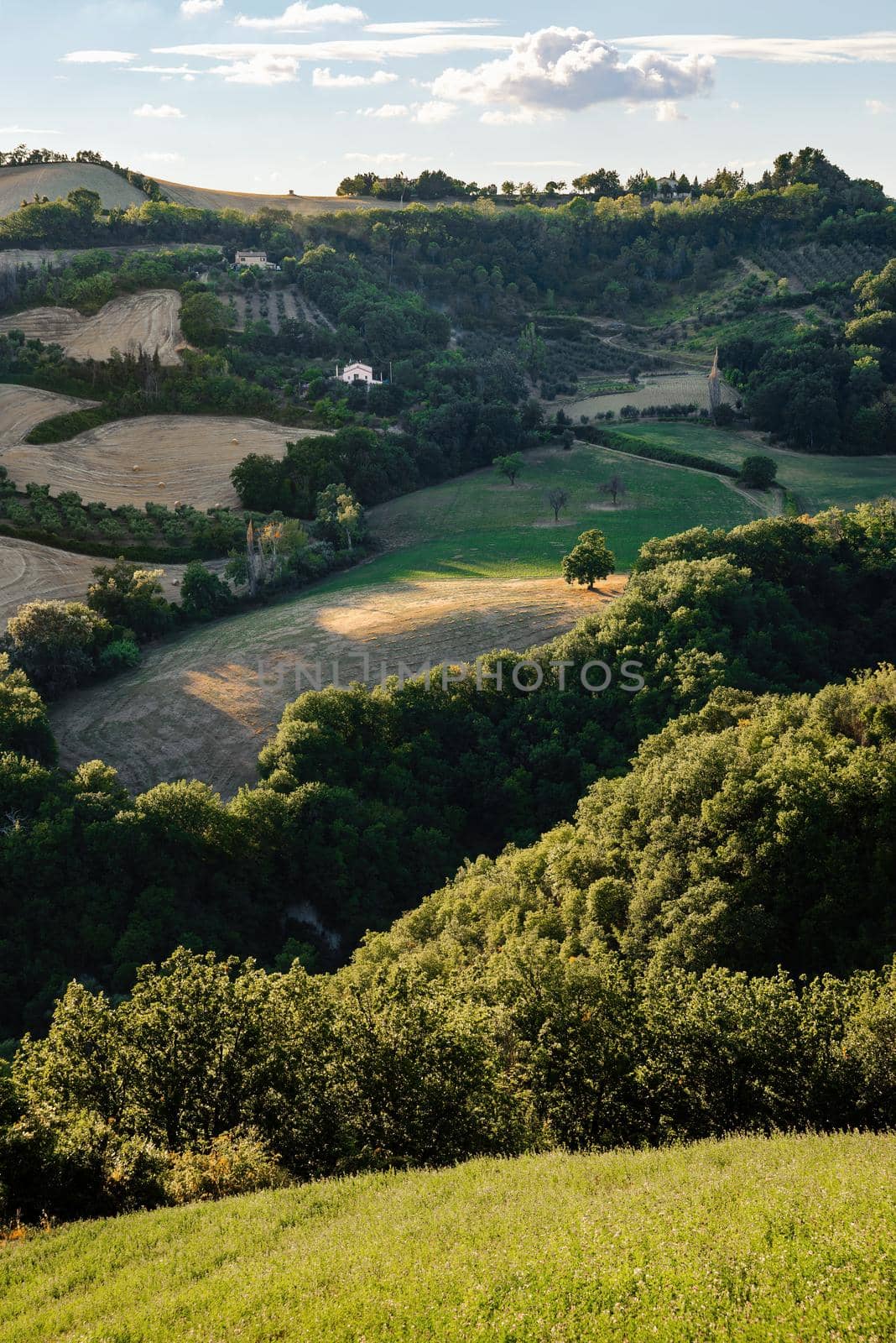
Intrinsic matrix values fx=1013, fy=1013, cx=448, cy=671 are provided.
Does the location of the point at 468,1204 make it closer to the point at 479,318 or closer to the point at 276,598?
the point at 276,598

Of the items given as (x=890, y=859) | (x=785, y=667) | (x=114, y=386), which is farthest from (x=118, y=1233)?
(x=114, y=386)

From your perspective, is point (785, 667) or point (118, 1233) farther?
point (785, 667)

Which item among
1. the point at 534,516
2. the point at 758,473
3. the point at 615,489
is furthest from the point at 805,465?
the point at 534,516

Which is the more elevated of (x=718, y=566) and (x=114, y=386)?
(x=114, y=386)

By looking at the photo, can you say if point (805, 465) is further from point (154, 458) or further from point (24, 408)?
point (24, 408)

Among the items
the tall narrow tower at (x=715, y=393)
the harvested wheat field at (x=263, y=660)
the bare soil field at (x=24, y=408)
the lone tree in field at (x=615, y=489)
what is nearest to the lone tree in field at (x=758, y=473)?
the lone tree in field at (x=615, y=489)

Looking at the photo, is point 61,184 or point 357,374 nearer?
point 357,374
